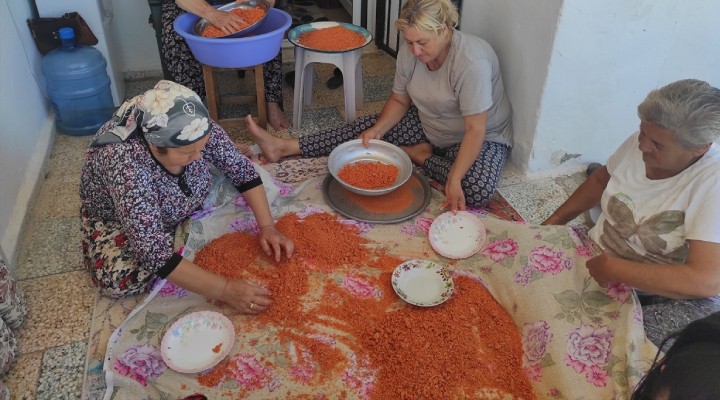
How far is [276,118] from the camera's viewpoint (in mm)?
2895

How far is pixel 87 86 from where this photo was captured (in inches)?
108

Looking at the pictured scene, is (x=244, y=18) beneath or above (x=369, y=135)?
above

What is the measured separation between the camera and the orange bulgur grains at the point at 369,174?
2.25 meters

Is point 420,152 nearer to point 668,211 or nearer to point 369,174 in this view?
point 369,174

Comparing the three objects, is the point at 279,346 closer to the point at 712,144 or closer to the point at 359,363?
the point at 359,363

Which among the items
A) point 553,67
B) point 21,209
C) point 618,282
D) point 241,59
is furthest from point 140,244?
point 553,67

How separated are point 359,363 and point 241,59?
1.48m

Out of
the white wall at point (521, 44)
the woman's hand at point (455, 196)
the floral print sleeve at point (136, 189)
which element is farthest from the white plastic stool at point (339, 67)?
the floral print sleeve at point (136, 189)

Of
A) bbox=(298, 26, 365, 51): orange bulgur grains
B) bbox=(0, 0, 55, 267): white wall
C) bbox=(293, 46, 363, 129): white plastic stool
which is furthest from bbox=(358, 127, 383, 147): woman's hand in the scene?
bbox=(0, 0, 55, 267): white wall

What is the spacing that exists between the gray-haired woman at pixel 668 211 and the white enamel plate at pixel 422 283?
19.1 inches

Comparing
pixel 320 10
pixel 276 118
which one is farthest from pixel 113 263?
pixel 320 10

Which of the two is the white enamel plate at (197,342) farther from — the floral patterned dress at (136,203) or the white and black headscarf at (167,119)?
the white and black headscarf at (167,119)

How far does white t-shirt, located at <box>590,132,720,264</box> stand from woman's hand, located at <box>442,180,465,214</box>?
57 centimetres

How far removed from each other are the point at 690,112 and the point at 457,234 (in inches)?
38.0
